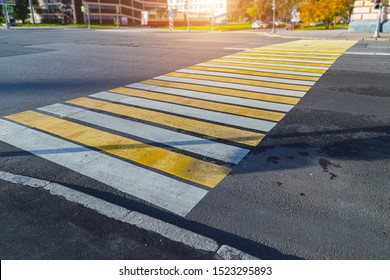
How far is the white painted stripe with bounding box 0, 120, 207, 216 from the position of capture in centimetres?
367

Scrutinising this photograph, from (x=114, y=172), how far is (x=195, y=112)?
3.04 m

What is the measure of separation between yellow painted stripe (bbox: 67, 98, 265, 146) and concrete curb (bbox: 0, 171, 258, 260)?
2494mm

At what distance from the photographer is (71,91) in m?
Result: 8.96

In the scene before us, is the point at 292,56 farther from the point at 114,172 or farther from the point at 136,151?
the point at 114,172

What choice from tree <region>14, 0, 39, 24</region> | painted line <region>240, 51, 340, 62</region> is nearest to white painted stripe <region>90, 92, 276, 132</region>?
painted line <region>240, 51, 340, 62</region>

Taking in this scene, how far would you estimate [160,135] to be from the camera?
5570 mm

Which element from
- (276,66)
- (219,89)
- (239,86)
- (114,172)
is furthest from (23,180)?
(276,66)

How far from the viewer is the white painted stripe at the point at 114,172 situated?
3.67 meters

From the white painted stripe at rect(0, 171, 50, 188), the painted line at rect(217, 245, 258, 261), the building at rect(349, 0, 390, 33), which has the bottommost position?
the painted line at rect(217, 245, 258, 261)

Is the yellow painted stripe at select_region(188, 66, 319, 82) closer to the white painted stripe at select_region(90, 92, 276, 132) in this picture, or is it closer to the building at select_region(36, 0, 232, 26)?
the white painted stripe at select_region(90, 92, 276, 132)

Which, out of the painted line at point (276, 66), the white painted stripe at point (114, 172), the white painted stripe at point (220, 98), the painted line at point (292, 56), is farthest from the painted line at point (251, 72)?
the white painted stripe at point (114, 172)

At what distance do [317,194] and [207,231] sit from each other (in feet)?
5.08

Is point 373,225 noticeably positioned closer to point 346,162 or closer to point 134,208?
point 346,162
